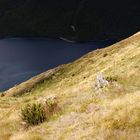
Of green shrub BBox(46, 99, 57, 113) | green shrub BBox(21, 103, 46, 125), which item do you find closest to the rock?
green shrub BBox(46, 99, 57, 113)

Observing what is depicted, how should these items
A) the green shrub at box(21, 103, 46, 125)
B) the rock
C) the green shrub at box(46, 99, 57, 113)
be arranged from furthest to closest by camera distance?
the rock, the green shrub at box(46, 99, 57, 113), the green shrub at box(21, 103, 46, 125)

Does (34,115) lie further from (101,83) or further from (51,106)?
(101,83)

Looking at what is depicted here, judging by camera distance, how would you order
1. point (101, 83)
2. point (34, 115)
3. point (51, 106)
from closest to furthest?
point (34, 115), point (51, 106), point (101, 83)

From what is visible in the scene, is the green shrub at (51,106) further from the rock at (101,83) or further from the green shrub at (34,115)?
the rock at (101,83)

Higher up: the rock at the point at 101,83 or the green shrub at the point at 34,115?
the rock at the point at 101,83

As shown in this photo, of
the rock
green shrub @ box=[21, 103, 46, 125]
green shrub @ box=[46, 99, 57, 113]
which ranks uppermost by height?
the rock

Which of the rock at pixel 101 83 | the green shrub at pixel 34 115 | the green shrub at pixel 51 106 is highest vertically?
the rock at pixel 101 83

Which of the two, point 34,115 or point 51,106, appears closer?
point 34,115

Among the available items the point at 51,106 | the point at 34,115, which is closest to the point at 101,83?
the point at 51,106

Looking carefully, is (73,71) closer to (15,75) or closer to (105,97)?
(105,97)

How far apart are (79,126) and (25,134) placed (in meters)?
2.99

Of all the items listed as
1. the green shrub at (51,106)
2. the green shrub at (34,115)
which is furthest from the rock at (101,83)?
the green shrub at (34,115)

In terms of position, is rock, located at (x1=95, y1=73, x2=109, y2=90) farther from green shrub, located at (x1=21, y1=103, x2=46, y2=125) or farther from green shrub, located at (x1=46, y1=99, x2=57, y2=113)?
green shrub, located at (x1=21, y1=103, x2=46, y2=125)

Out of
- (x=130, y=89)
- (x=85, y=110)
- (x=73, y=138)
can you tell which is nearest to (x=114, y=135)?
(x=73, y=138)
